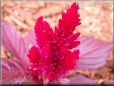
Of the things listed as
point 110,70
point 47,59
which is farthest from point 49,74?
point 110,70

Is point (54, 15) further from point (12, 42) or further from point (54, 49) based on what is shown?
point (54, 49)

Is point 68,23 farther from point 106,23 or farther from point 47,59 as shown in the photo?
point 106,23

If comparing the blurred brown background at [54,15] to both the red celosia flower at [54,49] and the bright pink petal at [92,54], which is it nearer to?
the bright pink petal at [92,54]

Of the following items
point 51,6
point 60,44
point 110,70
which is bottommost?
point 110,70

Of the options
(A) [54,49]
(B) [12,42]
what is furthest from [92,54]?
(A) [54,49]

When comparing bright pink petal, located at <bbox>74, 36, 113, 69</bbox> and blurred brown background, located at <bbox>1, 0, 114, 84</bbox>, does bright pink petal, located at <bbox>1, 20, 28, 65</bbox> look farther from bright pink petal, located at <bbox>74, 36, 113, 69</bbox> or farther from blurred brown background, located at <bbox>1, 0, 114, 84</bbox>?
blurred brown background, located at <bbox>1, 0, 114, 84</bbox>
